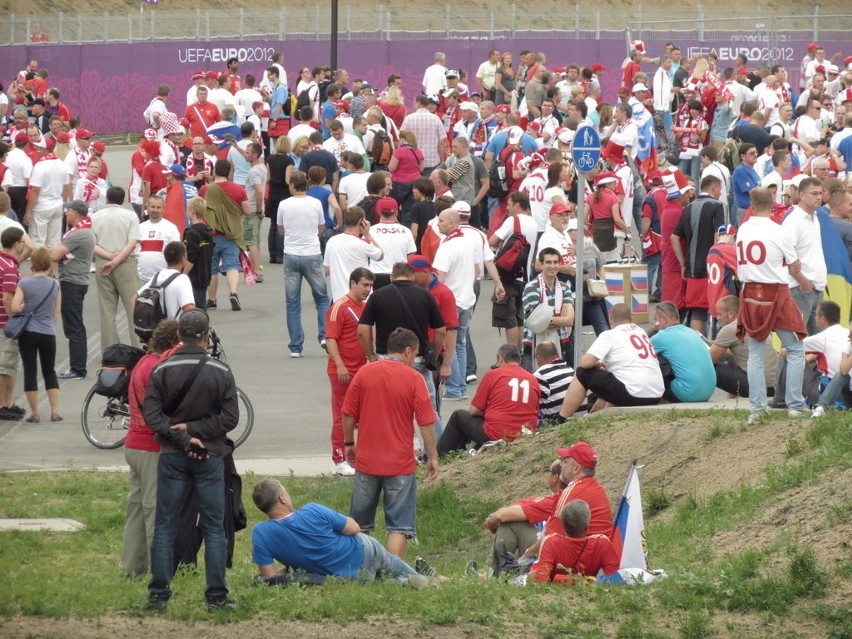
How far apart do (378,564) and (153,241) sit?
7899 mm

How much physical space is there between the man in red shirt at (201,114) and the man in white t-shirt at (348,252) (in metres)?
12.1

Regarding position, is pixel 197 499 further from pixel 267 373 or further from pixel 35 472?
pixel 267 373

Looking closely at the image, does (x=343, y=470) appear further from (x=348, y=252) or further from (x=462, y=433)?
(x=348, y=252)

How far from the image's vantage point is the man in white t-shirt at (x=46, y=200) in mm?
21297

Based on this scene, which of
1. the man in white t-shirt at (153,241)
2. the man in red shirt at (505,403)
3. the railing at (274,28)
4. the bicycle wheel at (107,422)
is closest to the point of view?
the man in red shirt at (505,403)

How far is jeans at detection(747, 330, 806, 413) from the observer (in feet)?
38.0

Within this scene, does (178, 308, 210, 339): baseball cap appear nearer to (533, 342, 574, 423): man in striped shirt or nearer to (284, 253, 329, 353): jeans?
(533, 342, 574, 423): man in striped shirt

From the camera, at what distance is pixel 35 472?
12.7 m

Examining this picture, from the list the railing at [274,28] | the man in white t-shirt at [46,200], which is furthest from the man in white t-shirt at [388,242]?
the railing at [274,28]

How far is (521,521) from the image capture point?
9.99 m

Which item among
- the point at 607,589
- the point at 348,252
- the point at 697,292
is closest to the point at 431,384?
the point at 348,252

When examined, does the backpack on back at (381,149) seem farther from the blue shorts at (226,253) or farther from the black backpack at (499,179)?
the blue shorts at (226,253)

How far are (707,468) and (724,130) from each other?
16863mm

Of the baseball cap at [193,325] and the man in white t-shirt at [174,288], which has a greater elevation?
the baseball cap at [193,325]
